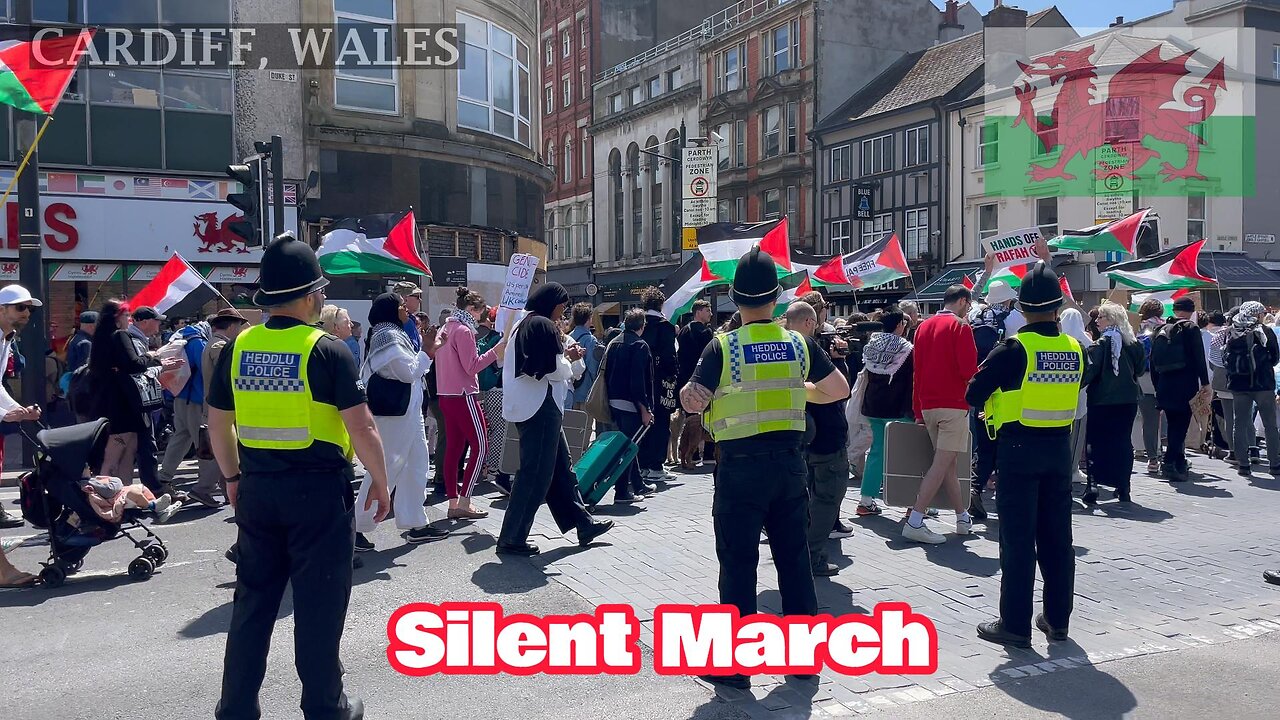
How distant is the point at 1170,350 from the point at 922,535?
5.09 meters

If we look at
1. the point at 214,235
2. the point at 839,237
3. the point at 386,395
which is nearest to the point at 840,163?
the point at 839,237

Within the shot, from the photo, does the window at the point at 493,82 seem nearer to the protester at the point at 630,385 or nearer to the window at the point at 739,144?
the protester at the point at 630,385

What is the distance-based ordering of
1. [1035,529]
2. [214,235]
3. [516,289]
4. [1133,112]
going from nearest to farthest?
[1035,529], [516,289], [214,235], [1133,112]

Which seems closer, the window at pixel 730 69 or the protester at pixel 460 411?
the protester at pixel 460 411

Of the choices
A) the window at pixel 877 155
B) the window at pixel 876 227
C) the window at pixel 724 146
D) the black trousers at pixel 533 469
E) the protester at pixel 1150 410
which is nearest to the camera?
the black trousers at pixel 533 469

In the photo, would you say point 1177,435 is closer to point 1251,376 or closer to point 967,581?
point 1251,376

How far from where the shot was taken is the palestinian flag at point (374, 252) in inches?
474

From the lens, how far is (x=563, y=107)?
5828 cm

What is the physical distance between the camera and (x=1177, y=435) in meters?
10.4

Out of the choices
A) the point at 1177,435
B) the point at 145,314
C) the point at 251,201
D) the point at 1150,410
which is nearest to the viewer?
the point at 145,314

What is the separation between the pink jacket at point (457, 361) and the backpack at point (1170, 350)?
7.42m

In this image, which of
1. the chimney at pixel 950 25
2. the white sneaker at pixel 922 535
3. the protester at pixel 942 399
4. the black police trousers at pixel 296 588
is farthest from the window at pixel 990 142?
the black police trousers at pixel 296 588

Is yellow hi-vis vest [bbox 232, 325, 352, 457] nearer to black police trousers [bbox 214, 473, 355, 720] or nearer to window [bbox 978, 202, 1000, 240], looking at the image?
black police trousers [bbox 214, 473, 355, 720]

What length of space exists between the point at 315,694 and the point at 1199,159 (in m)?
32.5
